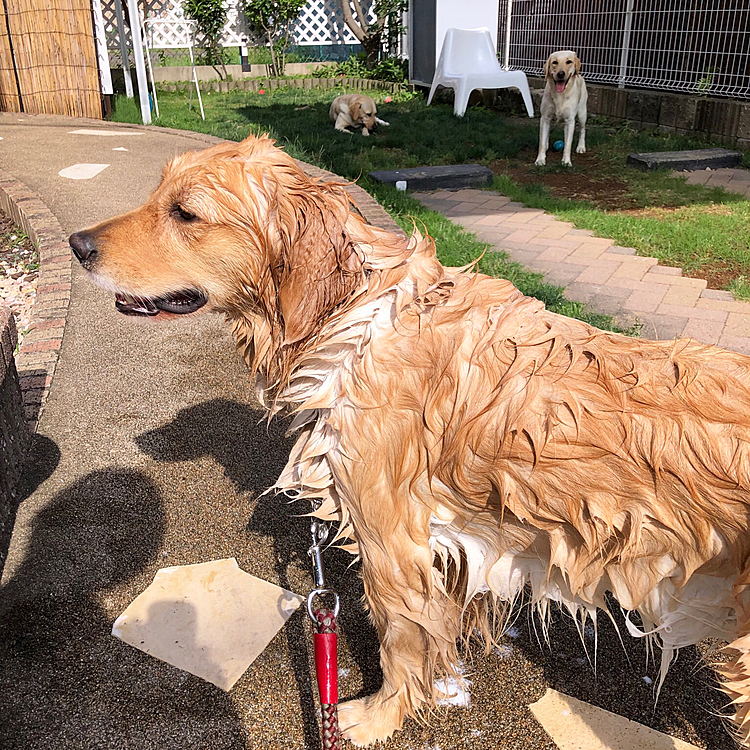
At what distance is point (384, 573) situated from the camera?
212 cm

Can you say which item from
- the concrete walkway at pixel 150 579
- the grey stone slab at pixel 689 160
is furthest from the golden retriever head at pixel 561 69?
the concrete walkway at pixel 150 579

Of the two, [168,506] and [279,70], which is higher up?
[279,70]

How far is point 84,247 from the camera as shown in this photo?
2.24 metres

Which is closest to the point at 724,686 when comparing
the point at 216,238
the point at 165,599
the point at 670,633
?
the point at 670,633

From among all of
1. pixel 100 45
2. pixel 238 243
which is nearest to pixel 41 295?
pixel 238 243

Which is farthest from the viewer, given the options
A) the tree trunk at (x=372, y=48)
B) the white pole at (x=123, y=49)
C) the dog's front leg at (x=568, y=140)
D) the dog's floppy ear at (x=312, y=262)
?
the tree trunk at (x=372, y=48)

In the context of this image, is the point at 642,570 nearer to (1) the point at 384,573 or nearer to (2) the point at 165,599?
(1) the point at 384,573

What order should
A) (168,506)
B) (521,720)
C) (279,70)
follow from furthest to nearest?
(279,70) < (168,506) < (521,720)

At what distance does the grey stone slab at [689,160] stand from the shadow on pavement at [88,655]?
8966 millimetres

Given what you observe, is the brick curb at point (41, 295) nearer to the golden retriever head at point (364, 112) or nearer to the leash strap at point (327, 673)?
the leash strap at point (327, 673)

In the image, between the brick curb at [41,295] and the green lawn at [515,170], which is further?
the green lawn at [515,170]

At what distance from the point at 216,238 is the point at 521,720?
1967 millimetres

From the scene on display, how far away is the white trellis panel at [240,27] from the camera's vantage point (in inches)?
832

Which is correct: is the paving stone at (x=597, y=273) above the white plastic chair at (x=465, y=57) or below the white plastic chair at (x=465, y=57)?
below
